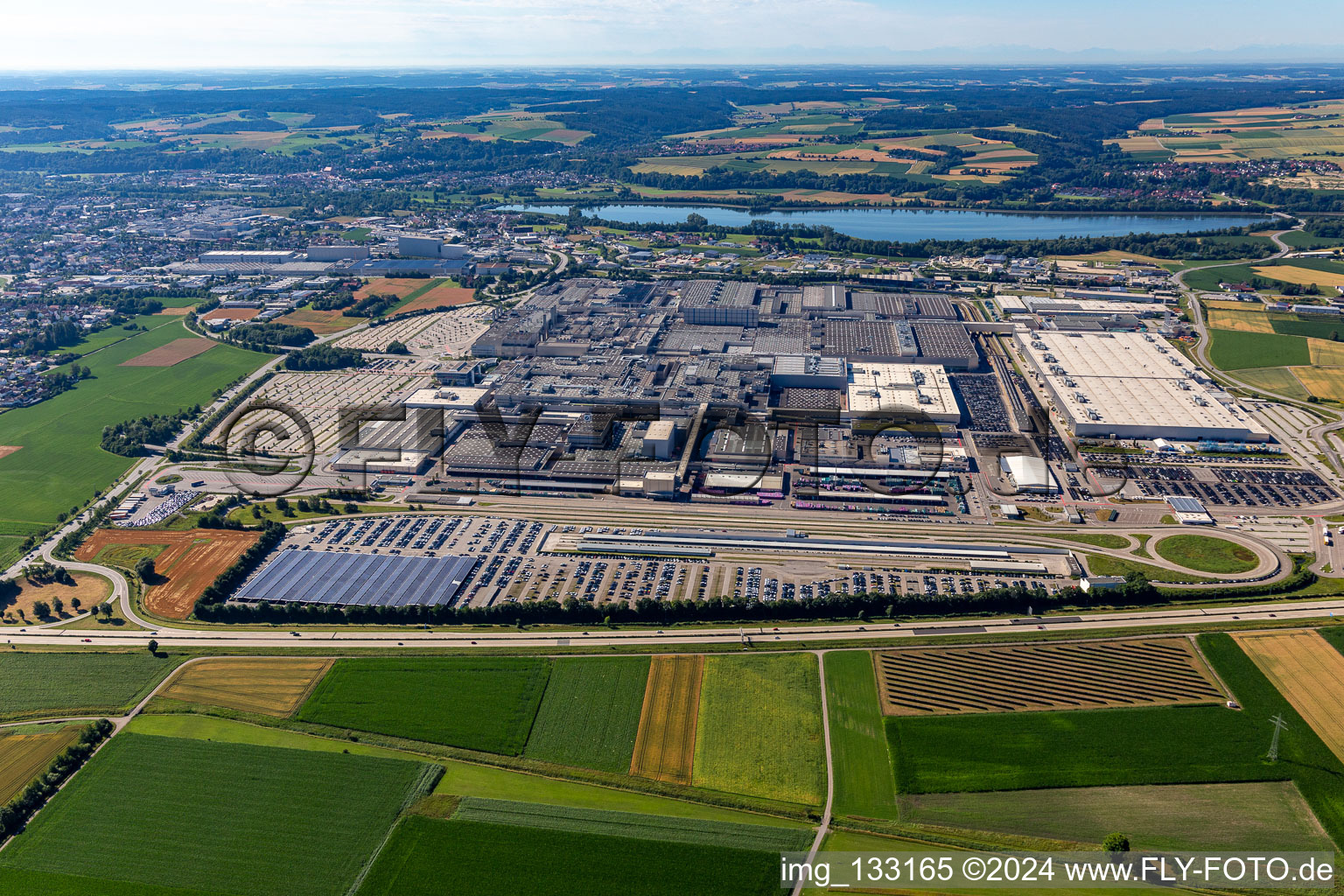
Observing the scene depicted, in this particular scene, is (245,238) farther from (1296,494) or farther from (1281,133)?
(1281,133)

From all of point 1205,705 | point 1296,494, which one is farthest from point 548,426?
point 1296,494

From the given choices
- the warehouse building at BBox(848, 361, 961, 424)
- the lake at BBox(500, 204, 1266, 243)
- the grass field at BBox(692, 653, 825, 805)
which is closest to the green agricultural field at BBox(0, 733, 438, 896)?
the grass field at BBox(692, 653, 825, 805)

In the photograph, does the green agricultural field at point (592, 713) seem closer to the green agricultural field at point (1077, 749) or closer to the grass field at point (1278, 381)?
the green agricultural field at point (1077, 749)

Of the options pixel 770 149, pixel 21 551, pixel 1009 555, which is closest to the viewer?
pixel 1009 555

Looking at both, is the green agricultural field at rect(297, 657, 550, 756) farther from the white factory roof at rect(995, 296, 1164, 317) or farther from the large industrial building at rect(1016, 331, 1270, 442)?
the white factory roof at rect(995, 296, 1164, 317)

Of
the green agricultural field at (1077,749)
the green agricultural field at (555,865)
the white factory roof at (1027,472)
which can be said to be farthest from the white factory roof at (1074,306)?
the green agricultural field at (555,865)
